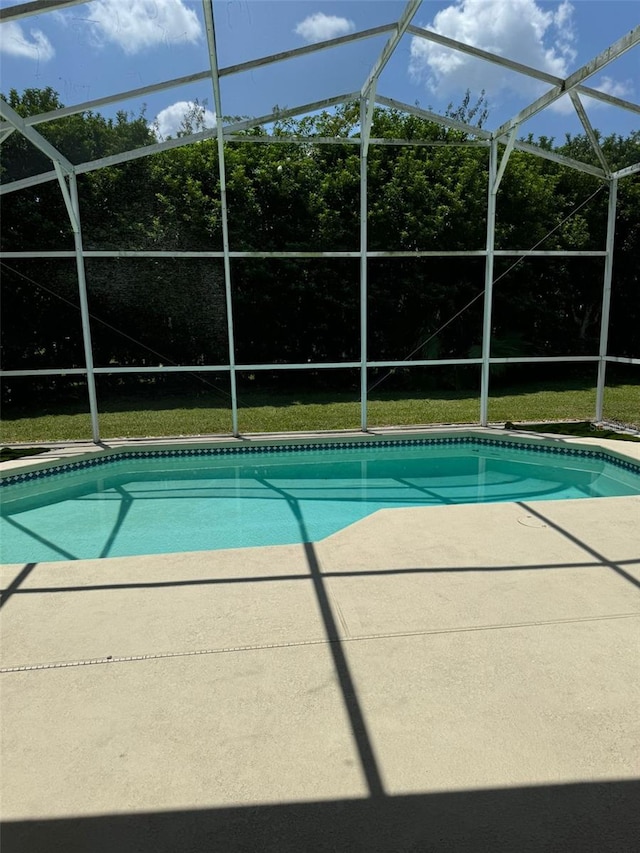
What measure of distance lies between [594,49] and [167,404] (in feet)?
21.4

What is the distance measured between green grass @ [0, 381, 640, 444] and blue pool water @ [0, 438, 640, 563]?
2.75ft

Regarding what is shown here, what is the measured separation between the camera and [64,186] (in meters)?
5.70

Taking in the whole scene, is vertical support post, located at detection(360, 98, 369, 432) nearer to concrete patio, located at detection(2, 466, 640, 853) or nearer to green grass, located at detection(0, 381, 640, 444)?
green grass, located at detection(0, 381, 640, 444)

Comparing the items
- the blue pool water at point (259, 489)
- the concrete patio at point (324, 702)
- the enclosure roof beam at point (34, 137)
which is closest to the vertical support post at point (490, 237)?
the blue pool water at point (259, 489)

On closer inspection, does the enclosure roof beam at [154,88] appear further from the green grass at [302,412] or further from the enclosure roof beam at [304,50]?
the green grass at [302,412]

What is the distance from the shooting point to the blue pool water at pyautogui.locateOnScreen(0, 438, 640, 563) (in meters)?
4.35

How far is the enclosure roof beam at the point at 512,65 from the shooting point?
4.50 m

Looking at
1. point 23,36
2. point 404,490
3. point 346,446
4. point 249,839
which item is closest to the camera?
point 249,839

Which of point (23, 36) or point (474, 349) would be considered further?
point (474, 349)

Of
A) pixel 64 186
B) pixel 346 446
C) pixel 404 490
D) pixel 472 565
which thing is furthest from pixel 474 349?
pixel 472 565

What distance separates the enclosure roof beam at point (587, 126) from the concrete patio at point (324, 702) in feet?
13.9

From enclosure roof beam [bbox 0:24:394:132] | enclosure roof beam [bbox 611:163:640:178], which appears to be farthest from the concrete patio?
enclosure roof beam [bbox 611:163:640:178]

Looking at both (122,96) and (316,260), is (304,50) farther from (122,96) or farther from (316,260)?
(316,260)

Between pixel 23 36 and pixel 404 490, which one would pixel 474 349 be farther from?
pixel 23 36
